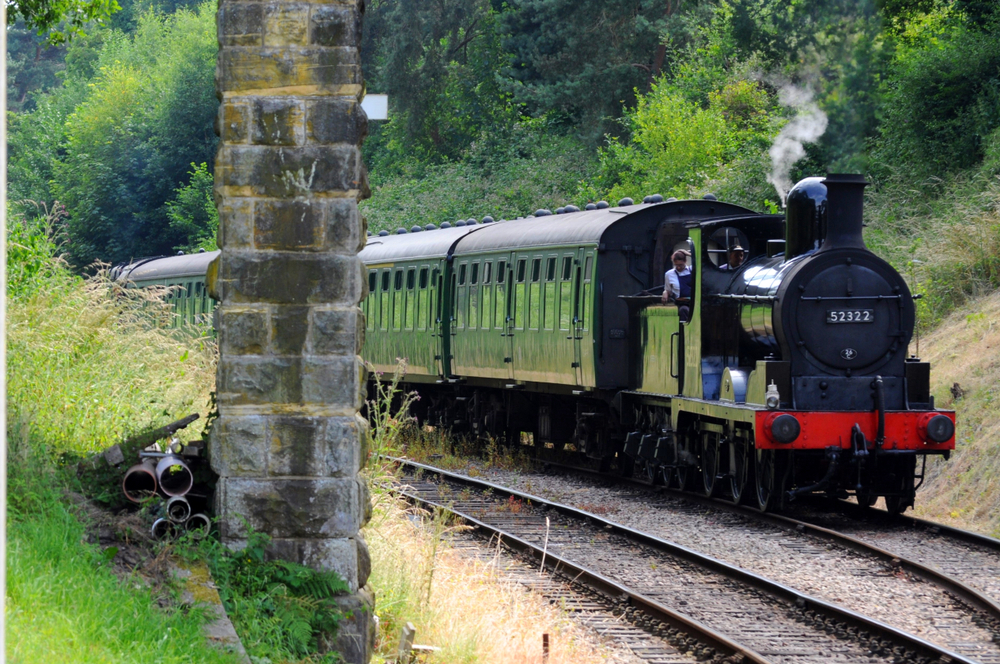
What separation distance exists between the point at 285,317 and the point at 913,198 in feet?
59.6

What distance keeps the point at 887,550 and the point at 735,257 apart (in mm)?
3940

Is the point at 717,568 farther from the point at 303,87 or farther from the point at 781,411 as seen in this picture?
the point at 303,87

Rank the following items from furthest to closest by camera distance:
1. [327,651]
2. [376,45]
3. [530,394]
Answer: [376,45]
[530,394]
[327,651]

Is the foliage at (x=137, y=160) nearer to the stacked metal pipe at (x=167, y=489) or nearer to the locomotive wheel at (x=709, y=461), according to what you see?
the locomotive wheel at (x=709, y=461)

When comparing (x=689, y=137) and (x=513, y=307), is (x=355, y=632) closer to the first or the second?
(x=513, y=307)

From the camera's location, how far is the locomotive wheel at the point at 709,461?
44.5 feet

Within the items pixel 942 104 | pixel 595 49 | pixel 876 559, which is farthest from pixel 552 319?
pixel 595 49

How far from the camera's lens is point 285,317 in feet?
22.6

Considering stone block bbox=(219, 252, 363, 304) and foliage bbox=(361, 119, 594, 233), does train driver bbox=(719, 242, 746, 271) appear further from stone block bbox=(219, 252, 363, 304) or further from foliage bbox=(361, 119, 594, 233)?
foliage bbox=(361, 119, 594, 233)

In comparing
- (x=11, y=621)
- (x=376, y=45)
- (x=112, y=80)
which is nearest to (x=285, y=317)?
(x=11, y=621)

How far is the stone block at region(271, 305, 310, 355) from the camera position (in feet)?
22.6

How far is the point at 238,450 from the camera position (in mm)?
6824

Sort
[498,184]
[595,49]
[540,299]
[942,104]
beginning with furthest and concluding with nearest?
[498,184]
[595,49]
[942,104]
[540,299]

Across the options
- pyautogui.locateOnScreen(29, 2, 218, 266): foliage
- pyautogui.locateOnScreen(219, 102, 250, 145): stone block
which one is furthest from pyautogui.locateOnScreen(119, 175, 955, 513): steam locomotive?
pyautogui.locateOnScreen(29, 2, 218, 266): foliage
